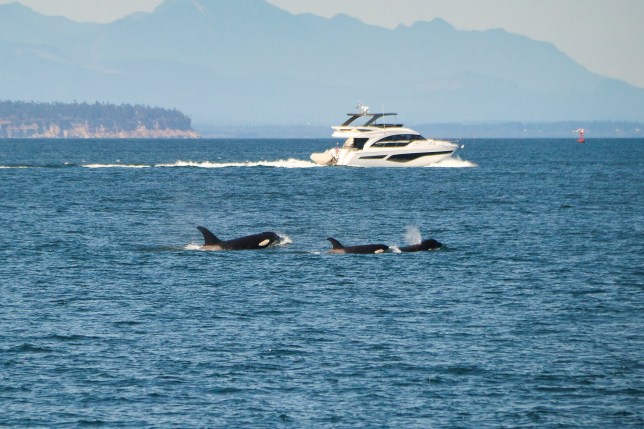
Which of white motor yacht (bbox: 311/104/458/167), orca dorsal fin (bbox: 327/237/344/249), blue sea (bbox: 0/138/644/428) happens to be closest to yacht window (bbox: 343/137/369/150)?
white motor yacht (bbox: 311/104/458/167)

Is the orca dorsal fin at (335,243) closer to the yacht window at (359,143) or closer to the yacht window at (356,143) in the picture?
the yacht window at (356,143)

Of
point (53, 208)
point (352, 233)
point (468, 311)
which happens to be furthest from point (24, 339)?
point (53, 208)

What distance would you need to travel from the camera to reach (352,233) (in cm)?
6278

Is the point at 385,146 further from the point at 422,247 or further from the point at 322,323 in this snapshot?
the point at 322,323

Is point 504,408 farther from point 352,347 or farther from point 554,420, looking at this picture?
point 352,347

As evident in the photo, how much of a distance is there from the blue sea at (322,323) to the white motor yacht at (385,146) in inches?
1932

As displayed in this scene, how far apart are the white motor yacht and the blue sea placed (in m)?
49.1

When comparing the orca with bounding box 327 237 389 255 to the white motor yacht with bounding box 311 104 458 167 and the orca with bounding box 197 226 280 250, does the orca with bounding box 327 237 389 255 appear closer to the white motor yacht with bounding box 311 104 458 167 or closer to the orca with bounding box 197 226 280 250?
the orca with bounding box 197 226 280 250

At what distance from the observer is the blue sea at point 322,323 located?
27.2 m

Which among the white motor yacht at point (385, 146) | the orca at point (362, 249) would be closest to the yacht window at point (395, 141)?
the white motor yacht at point (385, 146)

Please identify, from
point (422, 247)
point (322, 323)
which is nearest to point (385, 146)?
point (422, 247)

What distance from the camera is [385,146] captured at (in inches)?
4916

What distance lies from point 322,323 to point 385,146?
89782mm

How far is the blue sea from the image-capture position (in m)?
27.2
